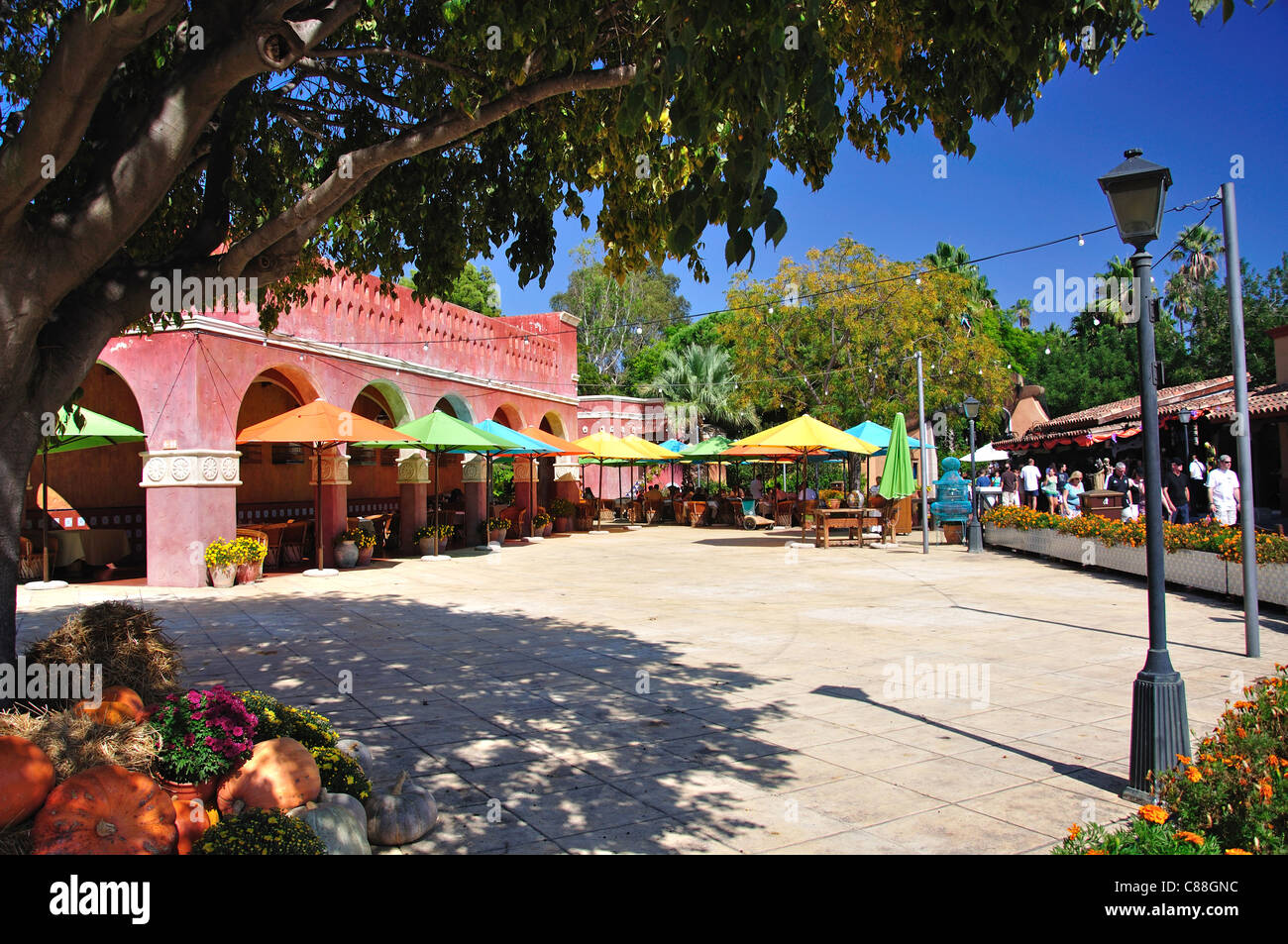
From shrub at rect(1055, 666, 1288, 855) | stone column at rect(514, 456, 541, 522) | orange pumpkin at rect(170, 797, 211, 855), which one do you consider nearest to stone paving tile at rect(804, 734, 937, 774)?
shrub at rect(1055, 666, 1288, 855)

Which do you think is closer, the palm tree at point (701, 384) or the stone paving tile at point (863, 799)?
the stone paving tile at point (863, 799)

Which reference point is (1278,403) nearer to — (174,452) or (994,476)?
(994,476)

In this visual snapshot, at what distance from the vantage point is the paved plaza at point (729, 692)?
171 inches

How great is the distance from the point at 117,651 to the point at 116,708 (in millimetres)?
780

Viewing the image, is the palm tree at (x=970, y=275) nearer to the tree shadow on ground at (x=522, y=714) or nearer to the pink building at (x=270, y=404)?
the pink building at (x=270, y=404)

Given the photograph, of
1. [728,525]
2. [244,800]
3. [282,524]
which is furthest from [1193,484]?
[244,800]

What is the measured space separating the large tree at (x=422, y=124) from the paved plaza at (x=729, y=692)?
106 inches

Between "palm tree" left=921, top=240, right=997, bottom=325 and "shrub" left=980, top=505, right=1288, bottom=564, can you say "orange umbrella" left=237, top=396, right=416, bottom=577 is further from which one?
"palm tree" left=921, top=240, right=997, bottom=325

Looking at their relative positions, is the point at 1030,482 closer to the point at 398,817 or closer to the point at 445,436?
the point at 445,436

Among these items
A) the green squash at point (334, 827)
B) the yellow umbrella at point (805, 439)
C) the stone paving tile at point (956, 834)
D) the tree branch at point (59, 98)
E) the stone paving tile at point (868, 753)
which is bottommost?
the stone paving tile at point (956, 834)

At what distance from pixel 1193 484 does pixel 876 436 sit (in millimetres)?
9544

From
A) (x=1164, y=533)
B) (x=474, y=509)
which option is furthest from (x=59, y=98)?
(x=474, y=509)

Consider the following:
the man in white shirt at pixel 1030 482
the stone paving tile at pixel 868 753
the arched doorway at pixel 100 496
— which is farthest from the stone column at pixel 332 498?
the man in white shirt at pixel 1030 482

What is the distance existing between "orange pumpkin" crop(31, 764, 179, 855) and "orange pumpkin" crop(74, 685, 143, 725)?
725mm
